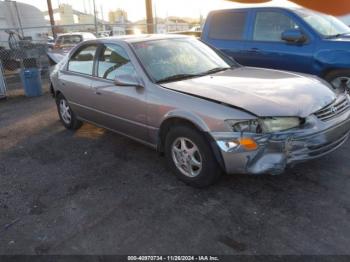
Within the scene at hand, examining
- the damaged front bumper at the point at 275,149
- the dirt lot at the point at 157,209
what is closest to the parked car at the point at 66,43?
the dirt lot at the point at 157,209

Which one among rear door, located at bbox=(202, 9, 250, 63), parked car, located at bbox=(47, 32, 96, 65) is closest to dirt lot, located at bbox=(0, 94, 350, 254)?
rear door, located at bbox=(202, 9, 250, 63)

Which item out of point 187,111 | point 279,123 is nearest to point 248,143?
point 279,123

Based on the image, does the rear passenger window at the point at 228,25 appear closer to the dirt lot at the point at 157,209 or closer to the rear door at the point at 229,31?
the rear door at the point at 229,31

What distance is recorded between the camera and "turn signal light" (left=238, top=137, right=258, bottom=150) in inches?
115

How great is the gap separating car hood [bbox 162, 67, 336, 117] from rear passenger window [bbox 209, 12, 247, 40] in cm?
252

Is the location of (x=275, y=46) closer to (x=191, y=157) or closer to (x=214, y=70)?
(x=214, y=70)

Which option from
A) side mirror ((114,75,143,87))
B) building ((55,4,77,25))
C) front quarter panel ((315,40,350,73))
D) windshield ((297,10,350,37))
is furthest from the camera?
building ((55,4,77,25))

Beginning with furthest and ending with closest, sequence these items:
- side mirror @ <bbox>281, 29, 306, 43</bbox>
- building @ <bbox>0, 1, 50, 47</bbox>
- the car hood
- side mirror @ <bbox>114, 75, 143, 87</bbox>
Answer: building @ <bbox>0, 1, 50, 47</bbox> < side mirror @ <bbox>281, 29, 306, 43</bbox> < side mirror @ <bbox>114, 75, 143, 87</bbox> < the car hood

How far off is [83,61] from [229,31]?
2.97m

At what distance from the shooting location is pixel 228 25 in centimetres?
639

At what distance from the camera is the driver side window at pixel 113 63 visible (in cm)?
402

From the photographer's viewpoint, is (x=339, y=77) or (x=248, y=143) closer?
(x=248, y=143)

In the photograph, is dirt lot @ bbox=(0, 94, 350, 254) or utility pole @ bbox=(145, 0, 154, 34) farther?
utility pole @ bbox=(145, 0, 154, 34)

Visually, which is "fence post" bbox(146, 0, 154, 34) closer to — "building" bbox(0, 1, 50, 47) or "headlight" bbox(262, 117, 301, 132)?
"building" bbox(0, 1, 50, 47)
